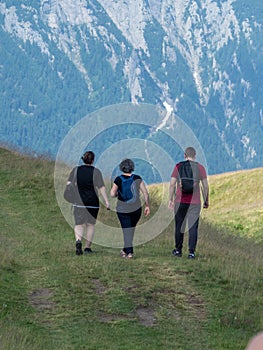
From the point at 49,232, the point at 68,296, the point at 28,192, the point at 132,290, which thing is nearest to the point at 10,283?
the point at 68,296

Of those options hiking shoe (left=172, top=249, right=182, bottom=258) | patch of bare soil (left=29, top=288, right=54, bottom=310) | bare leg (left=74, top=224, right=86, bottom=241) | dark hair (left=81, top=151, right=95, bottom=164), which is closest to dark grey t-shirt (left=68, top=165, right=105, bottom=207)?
dark hair (left=81, top=151, right=95, bottom=164)

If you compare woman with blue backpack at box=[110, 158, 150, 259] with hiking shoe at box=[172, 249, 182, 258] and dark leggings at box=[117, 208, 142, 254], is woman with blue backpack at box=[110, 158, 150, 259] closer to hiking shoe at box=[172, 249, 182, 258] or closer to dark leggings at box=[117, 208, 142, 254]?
dark leggings at box=[117, 208, 142, 254]

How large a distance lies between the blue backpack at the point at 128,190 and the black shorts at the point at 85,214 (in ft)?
2.22

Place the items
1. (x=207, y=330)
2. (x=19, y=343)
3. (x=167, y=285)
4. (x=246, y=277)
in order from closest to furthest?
(x=19, y=343), (x=207, y=330), (x=167, y=285), (x=246, y=277)

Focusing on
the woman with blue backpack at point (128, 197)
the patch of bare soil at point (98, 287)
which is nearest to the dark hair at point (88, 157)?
the woman with blue backpack at point (128, 197)

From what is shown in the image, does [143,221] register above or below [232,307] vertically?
above

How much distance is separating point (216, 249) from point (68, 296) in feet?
20.0

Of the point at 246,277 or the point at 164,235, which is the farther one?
the point at 164,235

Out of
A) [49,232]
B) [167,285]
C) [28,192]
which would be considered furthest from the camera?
[28,192]

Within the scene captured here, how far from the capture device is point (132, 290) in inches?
535

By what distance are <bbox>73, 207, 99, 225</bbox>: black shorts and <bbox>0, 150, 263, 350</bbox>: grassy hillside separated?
73 centimetres

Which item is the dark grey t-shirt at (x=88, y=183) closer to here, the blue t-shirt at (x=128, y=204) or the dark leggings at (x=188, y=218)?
the blue t-shirt at (x=128, y=204)

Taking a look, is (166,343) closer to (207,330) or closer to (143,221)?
(207,330)

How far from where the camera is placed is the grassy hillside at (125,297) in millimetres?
11484
